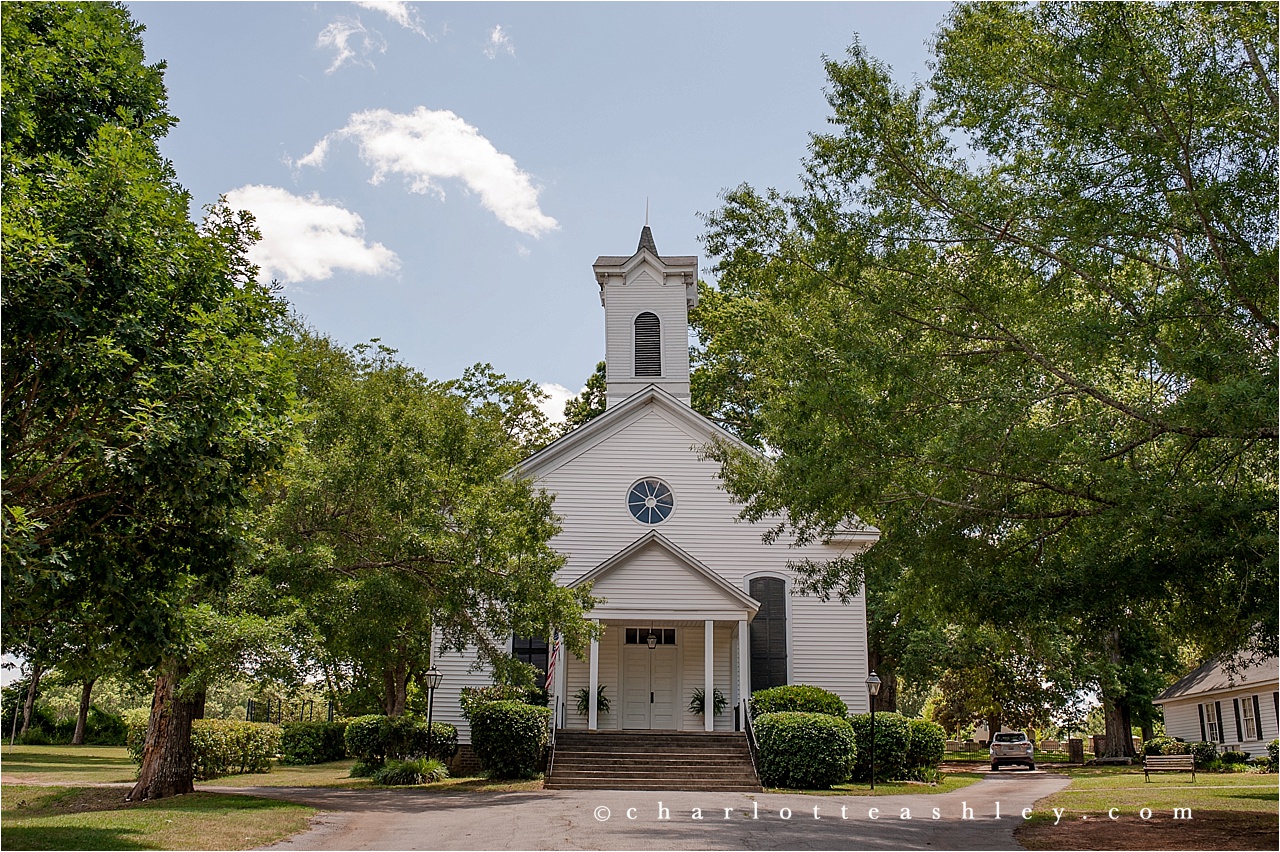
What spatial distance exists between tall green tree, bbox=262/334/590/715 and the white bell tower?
8361mm

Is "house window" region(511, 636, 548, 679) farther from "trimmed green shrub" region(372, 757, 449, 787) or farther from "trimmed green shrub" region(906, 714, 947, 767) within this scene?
"trimmed green shrub" region(906, 714, 947, 767)

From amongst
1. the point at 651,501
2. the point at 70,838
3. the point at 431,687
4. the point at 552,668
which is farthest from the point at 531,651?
the point at 70,838

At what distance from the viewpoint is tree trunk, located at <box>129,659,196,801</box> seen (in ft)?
46.3

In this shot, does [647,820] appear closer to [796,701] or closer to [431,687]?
[796,701]

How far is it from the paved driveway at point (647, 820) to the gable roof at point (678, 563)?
469 centimetres

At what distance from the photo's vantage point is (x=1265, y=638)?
1061 centimetres

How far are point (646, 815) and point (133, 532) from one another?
7608 mm

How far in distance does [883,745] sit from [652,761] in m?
5.07

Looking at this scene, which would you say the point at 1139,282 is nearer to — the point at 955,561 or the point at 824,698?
the point at 955,561

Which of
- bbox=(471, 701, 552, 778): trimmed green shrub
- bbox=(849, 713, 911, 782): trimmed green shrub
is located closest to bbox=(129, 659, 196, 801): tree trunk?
bbox=(471, 701, 552, 778): trimmed green shrub

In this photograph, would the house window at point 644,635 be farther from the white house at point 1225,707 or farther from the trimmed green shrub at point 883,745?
the white house at point 1225,707

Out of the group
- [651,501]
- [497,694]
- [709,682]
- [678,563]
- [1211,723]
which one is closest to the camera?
[709,682]

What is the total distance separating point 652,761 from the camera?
18.3 m

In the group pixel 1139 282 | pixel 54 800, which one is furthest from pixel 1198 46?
pixel 54 800
